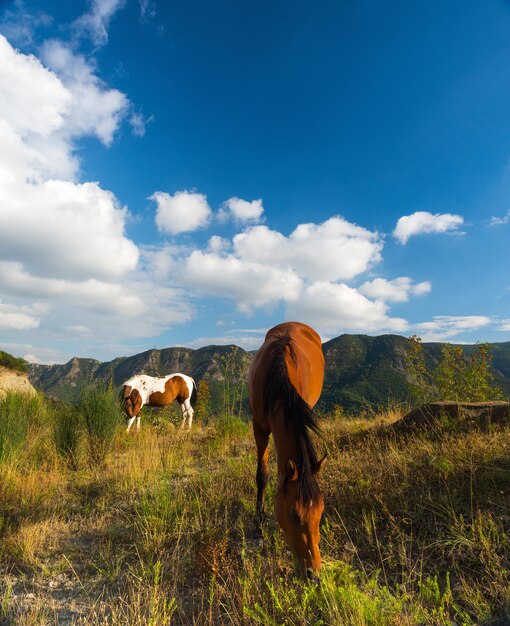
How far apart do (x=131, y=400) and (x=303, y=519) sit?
10039mm

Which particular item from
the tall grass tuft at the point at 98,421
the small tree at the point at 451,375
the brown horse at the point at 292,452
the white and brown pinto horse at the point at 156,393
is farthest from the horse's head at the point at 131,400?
the small tree at the point at 451,375

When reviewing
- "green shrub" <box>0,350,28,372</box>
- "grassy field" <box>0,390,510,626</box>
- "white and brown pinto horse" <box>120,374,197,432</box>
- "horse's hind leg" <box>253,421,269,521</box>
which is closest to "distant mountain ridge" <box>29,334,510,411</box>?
"green shrub" <box>0,350,28,372</box>

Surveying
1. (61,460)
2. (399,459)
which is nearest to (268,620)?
(399,459)

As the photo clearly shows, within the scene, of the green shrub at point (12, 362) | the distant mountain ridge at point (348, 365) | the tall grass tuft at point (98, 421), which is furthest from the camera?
the distant mountain ridge at point (348, 365)

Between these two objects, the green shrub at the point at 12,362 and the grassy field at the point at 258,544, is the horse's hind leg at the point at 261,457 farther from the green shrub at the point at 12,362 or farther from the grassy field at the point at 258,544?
the green shrub at the point at 12,362

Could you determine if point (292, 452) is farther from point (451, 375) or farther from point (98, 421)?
point (451, 375)

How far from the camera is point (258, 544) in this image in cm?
320

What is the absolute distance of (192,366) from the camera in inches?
4343

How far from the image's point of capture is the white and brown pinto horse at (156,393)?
11.0 m

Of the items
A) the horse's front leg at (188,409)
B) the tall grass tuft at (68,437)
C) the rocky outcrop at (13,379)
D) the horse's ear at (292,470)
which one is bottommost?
the horse's front leg at (188,409)

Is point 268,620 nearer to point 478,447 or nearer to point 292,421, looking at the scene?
point 292,421

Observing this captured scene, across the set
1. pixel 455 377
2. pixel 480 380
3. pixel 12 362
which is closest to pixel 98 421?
pixel 12 362

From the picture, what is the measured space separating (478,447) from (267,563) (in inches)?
110

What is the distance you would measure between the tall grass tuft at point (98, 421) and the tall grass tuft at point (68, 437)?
18cm
